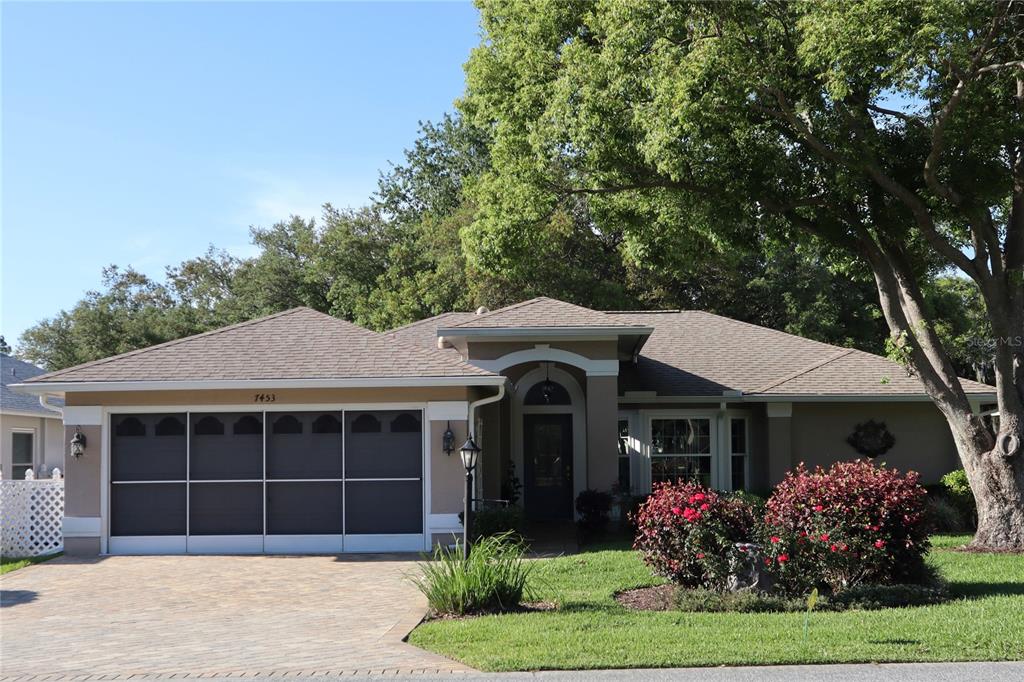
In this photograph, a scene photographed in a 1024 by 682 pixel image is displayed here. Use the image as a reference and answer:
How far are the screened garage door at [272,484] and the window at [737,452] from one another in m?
7.92

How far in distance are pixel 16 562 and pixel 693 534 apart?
11.3 metres

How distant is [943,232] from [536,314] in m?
7.71

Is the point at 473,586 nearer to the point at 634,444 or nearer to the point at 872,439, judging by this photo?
the point at 634,444

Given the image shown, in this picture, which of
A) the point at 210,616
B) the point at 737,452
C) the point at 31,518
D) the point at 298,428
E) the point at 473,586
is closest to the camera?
the point at 473,586

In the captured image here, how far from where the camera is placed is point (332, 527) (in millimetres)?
16938

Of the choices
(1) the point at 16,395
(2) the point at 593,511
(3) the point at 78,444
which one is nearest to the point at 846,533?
(2) the point at 593,511

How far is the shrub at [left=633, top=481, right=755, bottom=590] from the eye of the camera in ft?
38.4

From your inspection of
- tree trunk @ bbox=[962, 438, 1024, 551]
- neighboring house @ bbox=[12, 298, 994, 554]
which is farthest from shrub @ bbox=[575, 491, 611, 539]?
tree trunk @ bbox=[962, 438, 1024, 551]

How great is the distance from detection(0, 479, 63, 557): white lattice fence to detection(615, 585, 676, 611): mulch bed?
33.7 ft

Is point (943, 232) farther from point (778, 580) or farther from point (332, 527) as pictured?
point (332, 527)

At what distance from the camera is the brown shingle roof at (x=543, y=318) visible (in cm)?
1856

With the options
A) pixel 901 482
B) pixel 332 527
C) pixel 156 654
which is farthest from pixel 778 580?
pixel 332 527

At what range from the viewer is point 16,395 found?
2730cm

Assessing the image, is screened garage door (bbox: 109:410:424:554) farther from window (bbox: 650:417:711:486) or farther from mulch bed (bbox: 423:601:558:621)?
window (bbox: 650:417:711:486)
